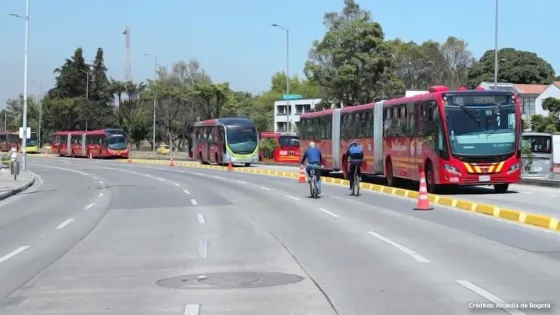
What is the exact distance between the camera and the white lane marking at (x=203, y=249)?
12699 millimetres

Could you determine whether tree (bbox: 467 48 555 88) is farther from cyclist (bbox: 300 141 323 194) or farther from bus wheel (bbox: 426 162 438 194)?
cyclist (bbox: 300 141 323 194)

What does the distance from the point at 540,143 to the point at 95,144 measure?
55.3 m

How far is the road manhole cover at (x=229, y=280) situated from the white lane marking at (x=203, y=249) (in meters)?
1.98

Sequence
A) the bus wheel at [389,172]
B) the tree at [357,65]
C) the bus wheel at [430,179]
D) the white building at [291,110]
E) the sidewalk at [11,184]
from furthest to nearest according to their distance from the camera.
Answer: the white building at [291,110]
the tree at [357,65]
the bus wheel at [389,172]
the sidewalk at [11,184]
the bus wheel at [430,179]

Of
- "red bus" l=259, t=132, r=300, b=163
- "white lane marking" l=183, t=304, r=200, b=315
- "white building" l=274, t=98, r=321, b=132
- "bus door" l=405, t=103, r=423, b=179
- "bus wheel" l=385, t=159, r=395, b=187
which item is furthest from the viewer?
"white building" l=274, t=98, r=321, b=132

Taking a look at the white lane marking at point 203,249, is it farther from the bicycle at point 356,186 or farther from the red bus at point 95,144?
the red bus at point 95,144

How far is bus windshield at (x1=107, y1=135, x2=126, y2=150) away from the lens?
79.3 m

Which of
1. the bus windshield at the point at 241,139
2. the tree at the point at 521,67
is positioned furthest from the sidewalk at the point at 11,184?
the tree at the point at 521,67

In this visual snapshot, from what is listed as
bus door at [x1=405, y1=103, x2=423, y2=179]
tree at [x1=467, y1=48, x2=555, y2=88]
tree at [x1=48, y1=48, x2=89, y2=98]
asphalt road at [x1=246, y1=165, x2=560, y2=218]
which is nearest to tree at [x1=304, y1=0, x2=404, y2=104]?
tree at [x1=467, y1=48, x2=555, y2=88]

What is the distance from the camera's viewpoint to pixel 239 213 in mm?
20812

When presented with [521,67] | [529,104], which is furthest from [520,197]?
[521,67]

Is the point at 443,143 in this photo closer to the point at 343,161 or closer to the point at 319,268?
the point at 343,161

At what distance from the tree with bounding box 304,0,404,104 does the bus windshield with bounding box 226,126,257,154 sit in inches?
629

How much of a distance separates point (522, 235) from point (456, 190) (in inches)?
523
